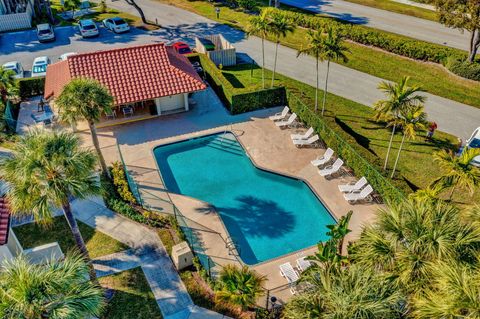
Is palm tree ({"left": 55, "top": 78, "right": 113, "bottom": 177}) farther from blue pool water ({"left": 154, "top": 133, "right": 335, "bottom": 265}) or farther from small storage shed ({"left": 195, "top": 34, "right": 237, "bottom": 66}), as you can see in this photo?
small storage shed ({"left": 195, "top": 34, "right": 237, "bottom": 66})

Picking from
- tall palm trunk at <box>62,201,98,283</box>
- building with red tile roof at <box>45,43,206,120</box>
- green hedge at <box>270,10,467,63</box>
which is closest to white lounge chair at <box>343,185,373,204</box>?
building with red tile roof at <box>45,43,206,120</box>

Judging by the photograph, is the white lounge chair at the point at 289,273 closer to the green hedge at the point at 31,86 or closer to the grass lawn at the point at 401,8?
the green hedge at the point at 31,86

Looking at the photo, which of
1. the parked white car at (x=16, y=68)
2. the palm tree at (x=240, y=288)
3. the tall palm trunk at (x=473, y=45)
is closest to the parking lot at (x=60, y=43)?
the parked white car at (x=16, y=68)

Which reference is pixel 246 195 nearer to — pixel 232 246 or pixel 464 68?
pixel 232 246

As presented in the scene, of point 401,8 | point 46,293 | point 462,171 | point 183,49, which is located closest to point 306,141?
point 462,171

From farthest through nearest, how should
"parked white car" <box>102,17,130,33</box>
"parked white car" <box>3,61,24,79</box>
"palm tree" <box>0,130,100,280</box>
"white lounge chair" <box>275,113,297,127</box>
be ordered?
"parked white car" <box>102,17,130,33</box> < "parked white car" <box>3,61,24,79</box> < "white lounge chair" <box>275,113,297,127</box> < "palm tree" <box>0,130,100,280</box>
